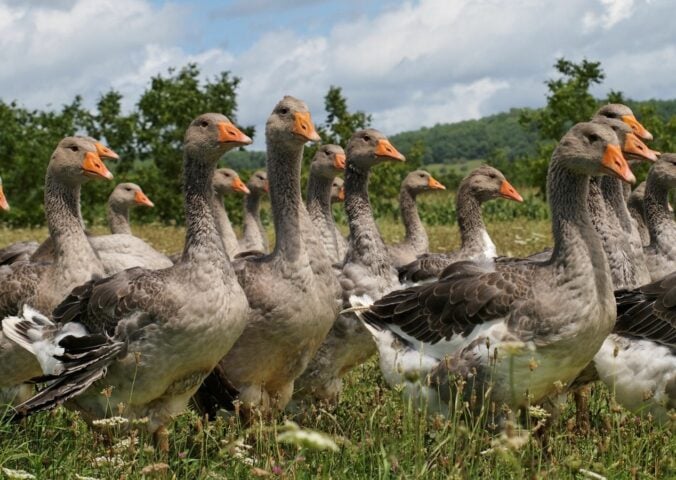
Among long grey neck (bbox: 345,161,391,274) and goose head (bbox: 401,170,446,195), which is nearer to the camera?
long grey neck (bbox: 345,161,391,274)

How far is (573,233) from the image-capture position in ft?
19.7

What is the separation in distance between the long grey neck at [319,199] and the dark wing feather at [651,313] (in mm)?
3905

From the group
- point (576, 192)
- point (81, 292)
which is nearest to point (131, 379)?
point (81, 292)

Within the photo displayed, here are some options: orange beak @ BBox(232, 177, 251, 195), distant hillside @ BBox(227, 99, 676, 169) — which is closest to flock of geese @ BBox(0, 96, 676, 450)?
orange beak @ BBox(232, 177, 251, 195)

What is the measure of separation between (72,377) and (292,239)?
1853mm

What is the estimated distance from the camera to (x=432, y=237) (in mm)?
22953

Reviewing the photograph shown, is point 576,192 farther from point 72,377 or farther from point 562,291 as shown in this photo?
point 72,377

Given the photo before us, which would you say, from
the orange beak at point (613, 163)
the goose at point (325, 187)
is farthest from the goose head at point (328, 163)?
the orange beak at point (613, 163)

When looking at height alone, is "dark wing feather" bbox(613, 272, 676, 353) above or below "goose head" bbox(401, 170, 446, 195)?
below

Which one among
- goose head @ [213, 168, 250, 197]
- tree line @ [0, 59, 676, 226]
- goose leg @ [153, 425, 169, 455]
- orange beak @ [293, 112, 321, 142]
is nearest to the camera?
goose leg @ [153, 425, 169, 455]

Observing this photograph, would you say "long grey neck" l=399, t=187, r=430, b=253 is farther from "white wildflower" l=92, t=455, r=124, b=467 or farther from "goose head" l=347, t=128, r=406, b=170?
"white wildflower" l=92, t=455, r=124, b=467

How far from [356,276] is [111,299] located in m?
2.76

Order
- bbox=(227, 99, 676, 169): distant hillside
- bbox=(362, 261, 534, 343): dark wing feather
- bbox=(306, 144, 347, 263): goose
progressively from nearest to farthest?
bbox=(362, 261, 534, 343): dark wing feather < bbox=(306, 144, 347, 263): goose < bbox=(227, 99, 676, 169): distant hillside

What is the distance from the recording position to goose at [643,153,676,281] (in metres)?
10.0
